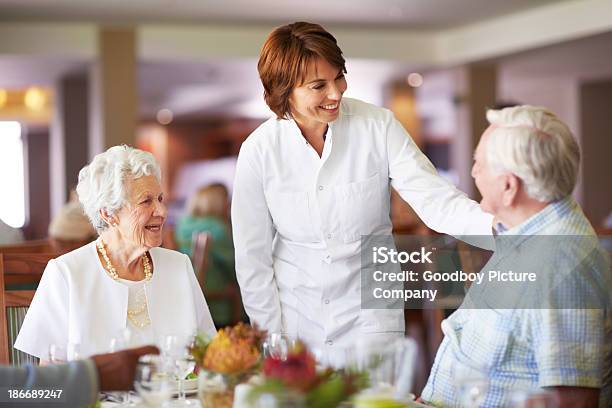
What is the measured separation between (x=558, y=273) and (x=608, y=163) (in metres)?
11.8

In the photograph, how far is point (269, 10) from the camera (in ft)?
27.5

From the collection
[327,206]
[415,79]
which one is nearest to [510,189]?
[327,206]

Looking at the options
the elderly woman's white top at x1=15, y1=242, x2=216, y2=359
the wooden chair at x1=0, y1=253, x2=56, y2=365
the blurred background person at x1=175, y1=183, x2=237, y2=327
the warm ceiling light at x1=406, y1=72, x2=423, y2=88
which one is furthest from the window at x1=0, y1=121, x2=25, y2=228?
the elderly woman's white top at x1=15, y1=242, x2=216, y2=359

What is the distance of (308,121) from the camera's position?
2.64 meters

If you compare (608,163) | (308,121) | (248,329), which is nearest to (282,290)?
(308,121)

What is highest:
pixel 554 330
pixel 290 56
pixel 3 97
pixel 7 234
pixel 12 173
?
pixel 3 97

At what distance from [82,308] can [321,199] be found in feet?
2.30

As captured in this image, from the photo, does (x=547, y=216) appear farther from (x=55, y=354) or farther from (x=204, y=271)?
(x=204, y=271)

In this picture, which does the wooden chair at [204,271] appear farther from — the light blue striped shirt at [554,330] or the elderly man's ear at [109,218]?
the light blue striped shirt at [554,330]

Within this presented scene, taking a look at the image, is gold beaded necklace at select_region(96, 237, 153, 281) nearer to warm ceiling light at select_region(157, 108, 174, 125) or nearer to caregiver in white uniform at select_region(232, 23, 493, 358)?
caregiver in white uniform at select_region(232, 23, 493, 358)

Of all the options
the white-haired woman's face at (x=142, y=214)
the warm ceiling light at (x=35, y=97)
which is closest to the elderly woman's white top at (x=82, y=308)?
the white-haired woman's face at (x=142, y=214)

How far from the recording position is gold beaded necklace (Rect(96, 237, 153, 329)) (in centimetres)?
238

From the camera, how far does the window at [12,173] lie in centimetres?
1781

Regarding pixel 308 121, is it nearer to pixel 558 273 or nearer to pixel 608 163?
pixel 558 273
